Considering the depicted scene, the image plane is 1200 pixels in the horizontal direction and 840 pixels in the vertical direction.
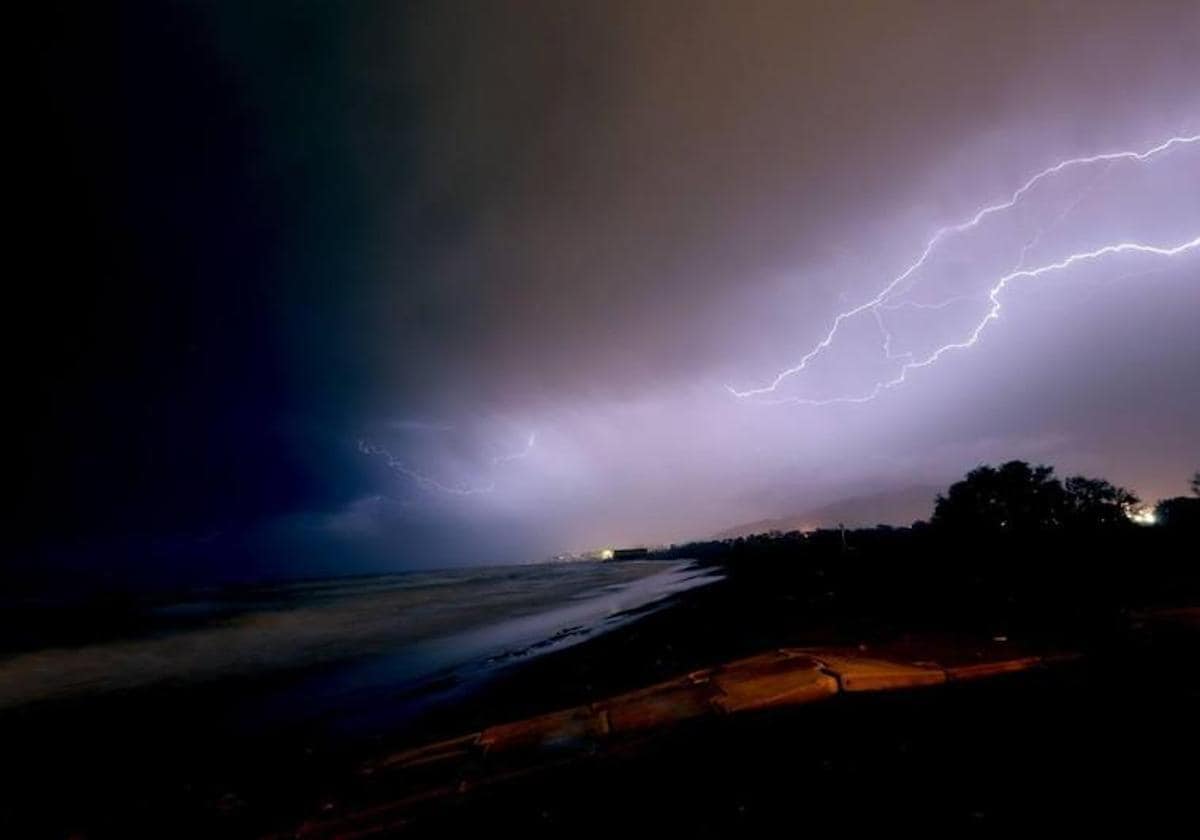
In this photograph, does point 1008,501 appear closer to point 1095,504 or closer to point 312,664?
point 1095,504

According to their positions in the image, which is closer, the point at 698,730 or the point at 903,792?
the point at 903,792

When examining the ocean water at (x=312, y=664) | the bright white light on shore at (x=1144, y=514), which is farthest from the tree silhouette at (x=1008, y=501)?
the ocean water at (x=312, y=664)

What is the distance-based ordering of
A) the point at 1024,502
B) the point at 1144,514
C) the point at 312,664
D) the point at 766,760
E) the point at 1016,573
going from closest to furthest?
Result: the point at 766,760, the point at 1016,573, the point at 312,664, the point at 1024,502, the point at 1144,514

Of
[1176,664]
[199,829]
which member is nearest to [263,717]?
[199,829]

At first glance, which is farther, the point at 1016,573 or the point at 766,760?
the point at 1016,573

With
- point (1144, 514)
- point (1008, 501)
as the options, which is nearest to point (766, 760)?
point (1008, 501)

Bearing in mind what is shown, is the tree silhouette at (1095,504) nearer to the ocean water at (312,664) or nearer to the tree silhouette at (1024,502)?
the tree silhouette at (1024,502)

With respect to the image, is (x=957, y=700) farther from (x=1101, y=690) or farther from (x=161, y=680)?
(x=161, y=680)

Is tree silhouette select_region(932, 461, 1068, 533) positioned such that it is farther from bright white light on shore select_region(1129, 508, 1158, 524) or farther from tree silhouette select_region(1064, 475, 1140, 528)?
bright white light on shore select_region(1129, 508, 1158, 524)

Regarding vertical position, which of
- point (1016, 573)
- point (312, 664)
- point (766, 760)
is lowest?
point (312, 664)

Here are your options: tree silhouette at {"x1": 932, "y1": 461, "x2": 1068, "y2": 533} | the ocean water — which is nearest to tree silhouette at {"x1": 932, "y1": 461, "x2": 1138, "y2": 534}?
tree silhouette at {"x1": 932, "y1": 461, "x2": 1068, "y2": 533}

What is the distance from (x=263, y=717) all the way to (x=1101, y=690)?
15.6 meters

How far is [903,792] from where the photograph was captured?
3924 millimetres

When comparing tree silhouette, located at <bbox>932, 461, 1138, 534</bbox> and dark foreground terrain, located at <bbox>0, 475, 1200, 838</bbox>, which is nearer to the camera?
dark foreground terrain, located at <bbox>0, 475, 1200, 838</bbox>
